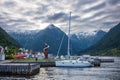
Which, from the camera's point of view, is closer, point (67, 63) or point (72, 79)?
point (72, 79)

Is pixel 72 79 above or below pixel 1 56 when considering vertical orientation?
below

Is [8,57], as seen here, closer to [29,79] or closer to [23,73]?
[23,73]

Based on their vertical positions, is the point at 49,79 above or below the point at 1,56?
below

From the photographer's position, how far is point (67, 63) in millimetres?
164125

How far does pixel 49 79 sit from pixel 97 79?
1532 cm

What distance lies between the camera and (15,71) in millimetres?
102438

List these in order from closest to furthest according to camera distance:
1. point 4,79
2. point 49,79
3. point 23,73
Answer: point 4,79, point 49,79, point 23,73

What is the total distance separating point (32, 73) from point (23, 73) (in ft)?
16.2

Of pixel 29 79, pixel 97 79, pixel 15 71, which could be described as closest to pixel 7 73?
pixel 15 71

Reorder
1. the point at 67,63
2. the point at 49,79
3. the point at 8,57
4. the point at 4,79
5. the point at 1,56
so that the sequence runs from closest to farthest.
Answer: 1. the point at 4,79
2. the point at 49,79
3. the point at 1,56
4. the point at 67,63
5. the point at 8,57

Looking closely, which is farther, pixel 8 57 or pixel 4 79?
pixel 8 57

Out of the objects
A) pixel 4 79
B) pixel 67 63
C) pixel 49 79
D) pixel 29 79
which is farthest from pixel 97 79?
pixel 67 63

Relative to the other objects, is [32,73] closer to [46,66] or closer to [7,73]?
[7,73]

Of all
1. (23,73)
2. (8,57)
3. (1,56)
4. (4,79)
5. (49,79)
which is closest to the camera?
(4,79)
